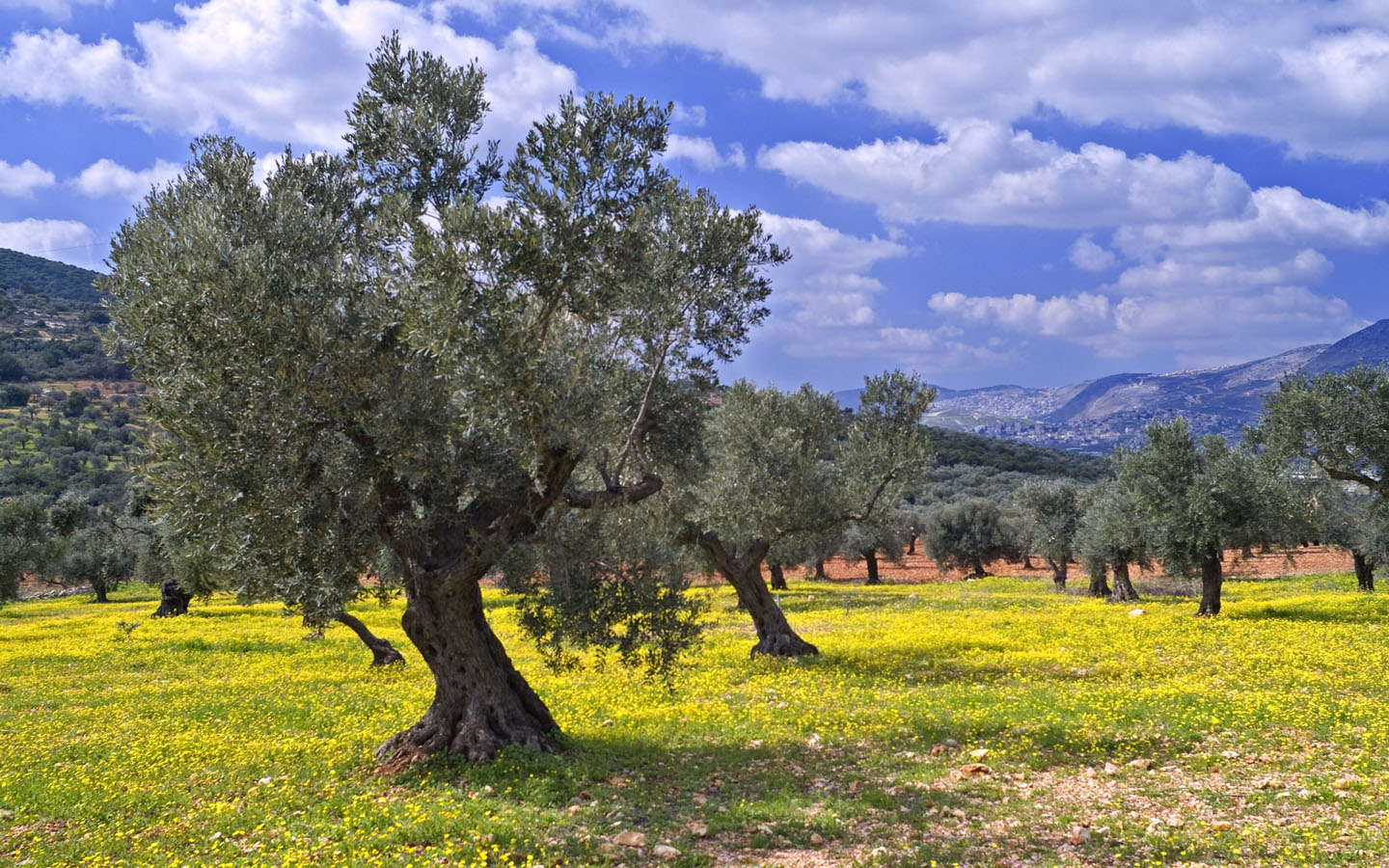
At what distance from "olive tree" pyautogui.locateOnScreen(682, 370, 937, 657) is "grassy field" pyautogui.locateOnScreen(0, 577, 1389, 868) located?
3152 mm

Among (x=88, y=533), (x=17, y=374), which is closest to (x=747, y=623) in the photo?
(x=88, y=533)

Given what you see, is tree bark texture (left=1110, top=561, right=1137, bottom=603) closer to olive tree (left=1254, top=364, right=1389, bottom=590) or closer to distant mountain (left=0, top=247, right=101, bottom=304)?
olive tree (left=1254, top=364, right=1389, bottom=590)

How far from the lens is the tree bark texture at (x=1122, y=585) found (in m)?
42.5

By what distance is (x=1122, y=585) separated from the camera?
141 ft

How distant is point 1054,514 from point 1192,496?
69.5 ft

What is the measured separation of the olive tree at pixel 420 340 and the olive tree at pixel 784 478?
9187 mm

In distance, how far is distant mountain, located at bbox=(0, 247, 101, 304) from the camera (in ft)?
561

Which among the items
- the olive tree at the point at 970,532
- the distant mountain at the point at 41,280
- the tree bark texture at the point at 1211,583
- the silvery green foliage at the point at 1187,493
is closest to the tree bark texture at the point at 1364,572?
the silvery green foliage at the point at 1187,493

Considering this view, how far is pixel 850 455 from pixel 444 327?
17204 millimetres

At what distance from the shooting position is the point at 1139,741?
1427 centimetres

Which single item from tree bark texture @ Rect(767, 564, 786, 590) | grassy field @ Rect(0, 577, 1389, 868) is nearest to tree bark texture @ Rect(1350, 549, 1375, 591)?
grassy field @ Rect(0, 577, 1389, 868)

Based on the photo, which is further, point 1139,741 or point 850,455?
point 850,455

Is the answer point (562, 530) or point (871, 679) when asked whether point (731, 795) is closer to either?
point (562, 530)

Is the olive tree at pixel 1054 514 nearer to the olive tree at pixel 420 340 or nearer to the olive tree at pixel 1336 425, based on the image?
the olive tree at pixel 1336 425
